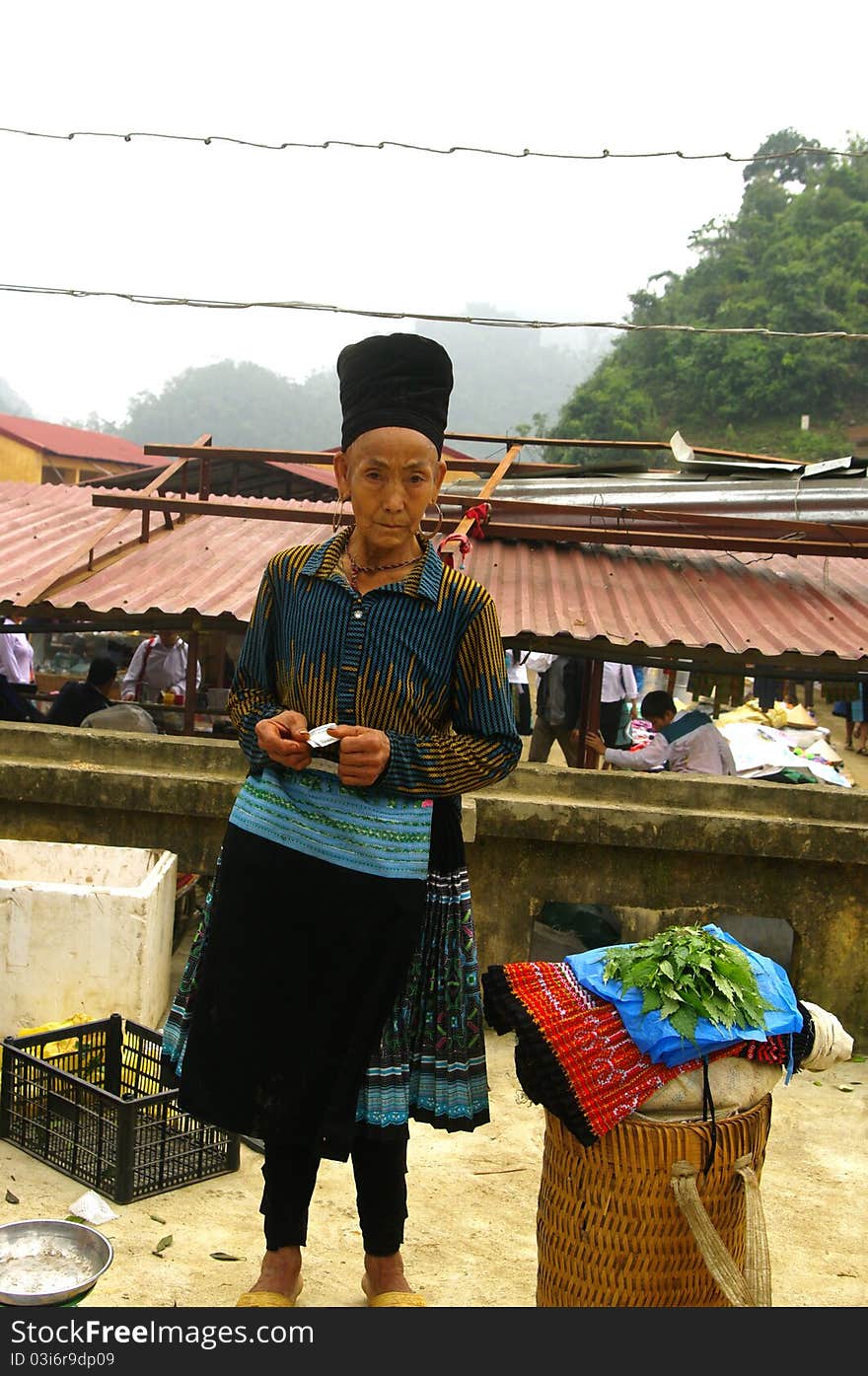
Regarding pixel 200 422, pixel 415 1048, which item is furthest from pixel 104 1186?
pixel 200 422

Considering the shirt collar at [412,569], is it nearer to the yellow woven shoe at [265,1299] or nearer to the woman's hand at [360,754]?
the woman's hand at [360,754]

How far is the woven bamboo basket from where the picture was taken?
2418 mm

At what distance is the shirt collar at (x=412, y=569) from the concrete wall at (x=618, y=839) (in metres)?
Answer: 2.53

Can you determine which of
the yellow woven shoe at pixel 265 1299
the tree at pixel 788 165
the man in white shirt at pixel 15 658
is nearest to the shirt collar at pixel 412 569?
the yellow woven shoe at pixel 265 1299

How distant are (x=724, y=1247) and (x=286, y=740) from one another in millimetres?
1325

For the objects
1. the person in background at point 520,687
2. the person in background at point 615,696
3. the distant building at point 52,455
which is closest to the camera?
the person in background at point 615,696

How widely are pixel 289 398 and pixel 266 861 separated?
106129 millimetres

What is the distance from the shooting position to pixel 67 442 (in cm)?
3147

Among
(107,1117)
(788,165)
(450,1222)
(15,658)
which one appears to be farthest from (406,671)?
(788,165)

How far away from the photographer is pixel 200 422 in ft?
309

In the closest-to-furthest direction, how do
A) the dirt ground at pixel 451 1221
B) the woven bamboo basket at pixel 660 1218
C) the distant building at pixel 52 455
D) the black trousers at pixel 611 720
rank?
the woven bamboo basket at pixel 660 1218 < the dirt ground at pixel 451 1221 < the black trousers at pixel 611 720 < the distant building at pixel 52 455

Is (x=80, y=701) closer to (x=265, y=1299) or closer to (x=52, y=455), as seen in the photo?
(x=265, y=1299)

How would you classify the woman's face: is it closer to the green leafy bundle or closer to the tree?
the green leafy bundle

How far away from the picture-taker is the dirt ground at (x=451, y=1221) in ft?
9.66
